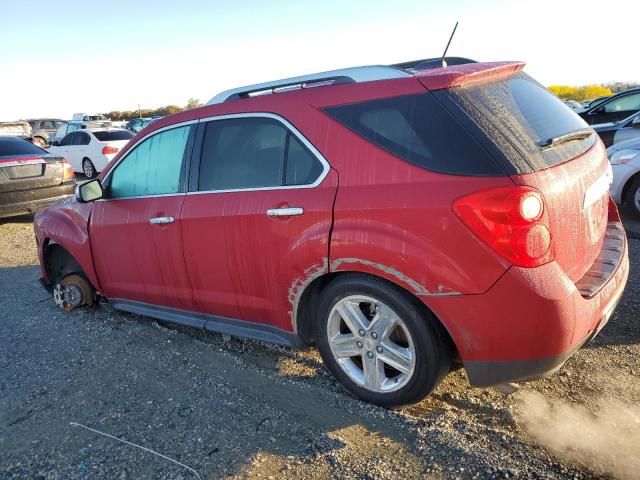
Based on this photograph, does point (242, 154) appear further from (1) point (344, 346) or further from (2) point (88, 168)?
(2) point (88, 168)

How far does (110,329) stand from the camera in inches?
171

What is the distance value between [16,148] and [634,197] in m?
9.57

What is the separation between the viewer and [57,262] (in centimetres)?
496

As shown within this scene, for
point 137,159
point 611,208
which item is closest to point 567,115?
point 611,208

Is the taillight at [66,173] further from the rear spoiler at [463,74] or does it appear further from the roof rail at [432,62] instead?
the rear spoiler at [463,74]

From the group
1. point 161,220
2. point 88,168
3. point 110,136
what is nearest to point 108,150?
point 110,136

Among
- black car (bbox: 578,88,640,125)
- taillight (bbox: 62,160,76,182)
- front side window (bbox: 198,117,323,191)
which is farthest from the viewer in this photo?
black car (bbox: 578,88,640,125)

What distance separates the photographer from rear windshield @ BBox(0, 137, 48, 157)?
8.94 meters

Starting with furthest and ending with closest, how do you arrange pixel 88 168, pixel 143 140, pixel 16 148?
pixel 88 168
pixel 16 148
pixel 143 140

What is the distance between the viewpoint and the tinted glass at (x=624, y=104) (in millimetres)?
10305

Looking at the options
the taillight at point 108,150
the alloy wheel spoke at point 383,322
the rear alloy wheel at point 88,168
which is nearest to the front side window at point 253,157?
the alloy wheel spoke at point 383,322

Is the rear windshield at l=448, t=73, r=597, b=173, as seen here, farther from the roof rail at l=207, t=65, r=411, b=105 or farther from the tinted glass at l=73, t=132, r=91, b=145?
the tinted glass at l=73, t=132, r=91, b=145

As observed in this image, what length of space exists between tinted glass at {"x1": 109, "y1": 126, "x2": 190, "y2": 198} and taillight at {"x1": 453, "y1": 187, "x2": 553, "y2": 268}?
2160mm

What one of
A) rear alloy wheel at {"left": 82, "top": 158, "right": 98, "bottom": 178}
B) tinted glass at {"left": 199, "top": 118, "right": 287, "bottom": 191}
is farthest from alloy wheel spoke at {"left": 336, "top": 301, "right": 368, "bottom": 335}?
rear alloy wheel at {"left": 82, "top": 158, "right": 98, "bottom": 178}
